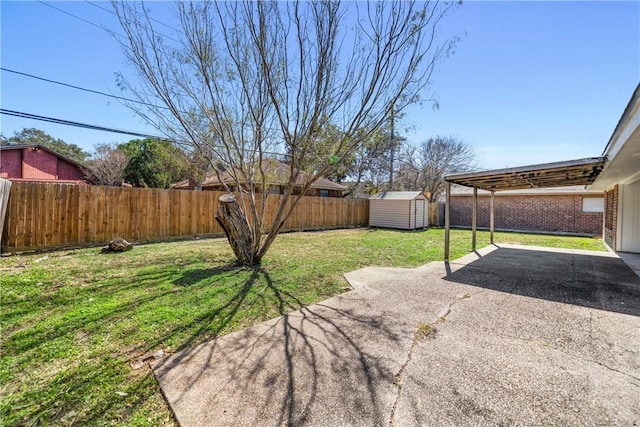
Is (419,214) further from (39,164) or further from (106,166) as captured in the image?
(39,164)

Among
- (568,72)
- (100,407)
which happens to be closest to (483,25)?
(568,72)

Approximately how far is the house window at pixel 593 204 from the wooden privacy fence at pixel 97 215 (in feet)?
57.6

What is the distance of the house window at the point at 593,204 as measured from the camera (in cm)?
1403

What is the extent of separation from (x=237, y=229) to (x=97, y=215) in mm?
4949

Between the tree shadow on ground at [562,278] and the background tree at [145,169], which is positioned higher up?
the background tree at [145,169]

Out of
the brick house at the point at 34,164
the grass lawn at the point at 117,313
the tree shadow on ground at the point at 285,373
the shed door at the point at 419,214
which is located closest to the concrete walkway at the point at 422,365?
the tree shadow on ground at the point at 285,373

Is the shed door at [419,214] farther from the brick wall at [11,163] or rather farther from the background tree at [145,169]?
the brick wall at [11,163]

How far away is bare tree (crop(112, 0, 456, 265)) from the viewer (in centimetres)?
454

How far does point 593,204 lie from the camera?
46.5ft

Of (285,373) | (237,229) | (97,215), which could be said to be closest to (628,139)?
(285,373)

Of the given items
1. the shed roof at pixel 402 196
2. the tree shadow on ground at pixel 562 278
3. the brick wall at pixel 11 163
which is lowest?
the tree shadow on ground at pixel 562 278

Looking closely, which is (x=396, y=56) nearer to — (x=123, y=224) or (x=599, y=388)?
(x=599, y=388)

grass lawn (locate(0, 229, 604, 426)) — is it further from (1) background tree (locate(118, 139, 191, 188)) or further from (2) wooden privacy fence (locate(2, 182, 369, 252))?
(1) background tree (locate(118, 139, 191, 188))

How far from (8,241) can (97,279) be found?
396cm
